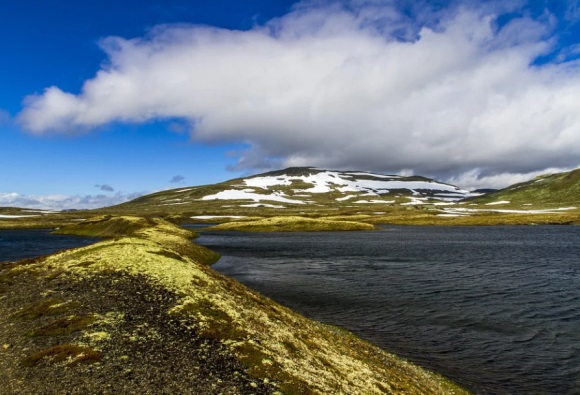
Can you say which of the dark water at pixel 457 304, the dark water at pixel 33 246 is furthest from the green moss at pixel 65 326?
the dark water at pixel 33 246

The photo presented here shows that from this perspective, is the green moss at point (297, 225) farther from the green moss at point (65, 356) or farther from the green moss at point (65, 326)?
the green moss at point (65, 356)

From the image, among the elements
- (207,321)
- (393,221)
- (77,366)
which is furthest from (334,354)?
(393,221)

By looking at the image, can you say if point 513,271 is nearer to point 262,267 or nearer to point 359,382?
point 262,267

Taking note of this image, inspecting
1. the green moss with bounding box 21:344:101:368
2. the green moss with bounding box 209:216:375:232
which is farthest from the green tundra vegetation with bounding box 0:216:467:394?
the green moss with bounding box 209:216:375:232

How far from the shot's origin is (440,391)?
20.4m

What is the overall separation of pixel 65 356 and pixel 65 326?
404 centimetres

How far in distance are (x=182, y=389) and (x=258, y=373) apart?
11.2ft

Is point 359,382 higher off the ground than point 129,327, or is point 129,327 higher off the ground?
point 129,327

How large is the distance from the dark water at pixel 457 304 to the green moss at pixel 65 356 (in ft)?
62.2

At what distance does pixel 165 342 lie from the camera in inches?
779

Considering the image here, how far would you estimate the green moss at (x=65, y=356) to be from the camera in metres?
17.6

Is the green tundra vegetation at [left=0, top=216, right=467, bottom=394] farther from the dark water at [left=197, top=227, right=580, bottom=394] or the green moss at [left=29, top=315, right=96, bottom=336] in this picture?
the dark water at [left=197, top=227, right=580, bottom=394]

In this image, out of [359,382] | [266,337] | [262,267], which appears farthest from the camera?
[262,267]

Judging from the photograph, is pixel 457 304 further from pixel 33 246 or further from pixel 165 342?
pixel 33 246
